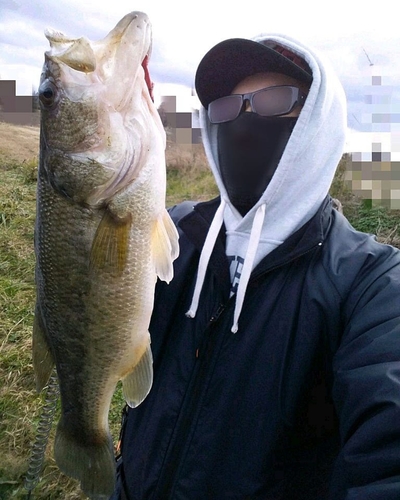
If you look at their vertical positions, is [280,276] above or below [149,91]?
below

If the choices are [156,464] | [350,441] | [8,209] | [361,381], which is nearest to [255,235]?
[361,381]

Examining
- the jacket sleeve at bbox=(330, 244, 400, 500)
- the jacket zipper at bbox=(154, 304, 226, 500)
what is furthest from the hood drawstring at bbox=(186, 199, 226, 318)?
the jacket sleeve at bbox=(330, 244, 400, 500)

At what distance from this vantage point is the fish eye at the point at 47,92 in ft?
5.21

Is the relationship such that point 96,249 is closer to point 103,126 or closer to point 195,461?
point 103,126

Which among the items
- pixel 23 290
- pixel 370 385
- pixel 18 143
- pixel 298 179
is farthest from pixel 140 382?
pixel 18 143

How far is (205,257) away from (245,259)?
20cm

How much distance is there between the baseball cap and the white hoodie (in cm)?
6

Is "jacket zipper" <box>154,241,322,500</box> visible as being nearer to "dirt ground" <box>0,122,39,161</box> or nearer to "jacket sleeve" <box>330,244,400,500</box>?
"jacket sleeve" <box>330,244,400,500</box>

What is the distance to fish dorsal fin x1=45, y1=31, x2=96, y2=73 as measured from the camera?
1.51 meters

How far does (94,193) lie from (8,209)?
7.51m

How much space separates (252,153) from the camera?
6.94 ft

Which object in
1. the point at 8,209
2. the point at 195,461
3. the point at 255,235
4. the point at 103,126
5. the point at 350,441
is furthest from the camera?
the point at 8,209

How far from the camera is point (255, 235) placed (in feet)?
6.16

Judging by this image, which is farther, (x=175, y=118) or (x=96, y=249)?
(x=175, y=118)
